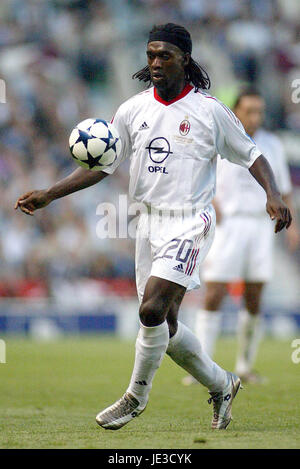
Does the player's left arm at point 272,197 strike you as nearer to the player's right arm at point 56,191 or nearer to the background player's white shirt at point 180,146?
the background player's white shirt at point 180,146

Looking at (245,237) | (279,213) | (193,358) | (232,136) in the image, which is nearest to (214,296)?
(245,237)

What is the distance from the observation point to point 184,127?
5.57 metres

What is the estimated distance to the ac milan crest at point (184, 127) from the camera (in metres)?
5.56

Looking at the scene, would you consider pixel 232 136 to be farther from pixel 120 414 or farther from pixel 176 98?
pixel 120 414

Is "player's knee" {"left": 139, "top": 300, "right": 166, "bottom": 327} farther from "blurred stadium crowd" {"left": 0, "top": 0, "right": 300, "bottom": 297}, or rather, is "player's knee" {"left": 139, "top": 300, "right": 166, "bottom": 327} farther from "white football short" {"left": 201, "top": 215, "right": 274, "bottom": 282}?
"blurred stadium crowd" {"left": 0, "top": 0, "right": 300, "bottom": 297}

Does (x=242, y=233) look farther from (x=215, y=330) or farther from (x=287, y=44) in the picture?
(x=287, y=44)

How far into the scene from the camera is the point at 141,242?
5.66 m

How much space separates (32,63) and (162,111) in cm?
1358

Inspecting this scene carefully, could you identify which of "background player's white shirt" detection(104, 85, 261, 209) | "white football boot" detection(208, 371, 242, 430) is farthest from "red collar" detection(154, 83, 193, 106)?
"white football boot" detection(208, 371, 242, 430)

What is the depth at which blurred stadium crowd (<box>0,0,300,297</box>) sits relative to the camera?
16781mm

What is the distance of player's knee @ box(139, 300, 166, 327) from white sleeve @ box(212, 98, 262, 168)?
1.07 metres

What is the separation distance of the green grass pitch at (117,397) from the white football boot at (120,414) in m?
0.06

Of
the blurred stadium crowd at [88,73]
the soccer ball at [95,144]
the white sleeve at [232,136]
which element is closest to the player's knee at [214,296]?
the white sleeve at [232,136]

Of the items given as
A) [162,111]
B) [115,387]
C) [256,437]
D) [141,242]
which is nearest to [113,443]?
[256,437]
